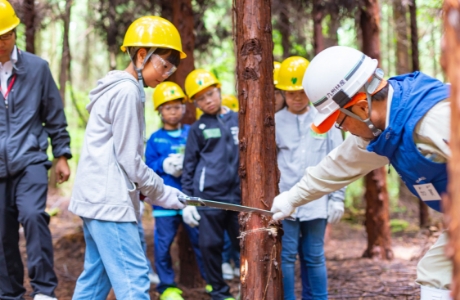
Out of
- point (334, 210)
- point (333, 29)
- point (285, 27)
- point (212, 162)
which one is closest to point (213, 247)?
point (212, 162)

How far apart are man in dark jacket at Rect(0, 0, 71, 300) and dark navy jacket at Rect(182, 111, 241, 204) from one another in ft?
4.45

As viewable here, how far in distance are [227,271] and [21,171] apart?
2.94 m

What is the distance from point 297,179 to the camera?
14.4 feet

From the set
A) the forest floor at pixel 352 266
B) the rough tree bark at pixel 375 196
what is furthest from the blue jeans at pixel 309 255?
the rough tree bark at pixel 375 196

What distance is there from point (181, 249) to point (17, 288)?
2.12 meters

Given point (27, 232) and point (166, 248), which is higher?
point (27, 232)

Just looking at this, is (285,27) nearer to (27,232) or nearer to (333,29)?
(333,29)

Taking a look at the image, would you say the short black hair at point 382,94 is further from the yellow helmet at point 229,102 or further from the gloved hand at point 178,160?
the yellow helmet at point 229,102

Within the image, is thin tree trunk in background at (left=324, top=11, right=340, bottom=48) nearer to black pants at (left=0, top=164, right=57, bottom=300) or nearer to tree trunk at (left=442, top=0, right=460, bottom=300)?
black pants at (left=0, top=164, right=57, bottom=300)

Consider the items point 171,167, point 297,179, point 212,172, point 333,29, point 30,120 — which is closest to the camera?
point 30,120

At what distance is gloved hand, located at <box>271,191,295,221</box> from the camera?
10.6ft

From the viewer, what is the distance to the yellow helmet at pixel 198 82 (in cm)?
495

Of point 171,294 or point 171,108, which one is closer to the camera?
point 171,294

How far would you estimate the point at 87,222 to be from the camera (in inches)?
125
